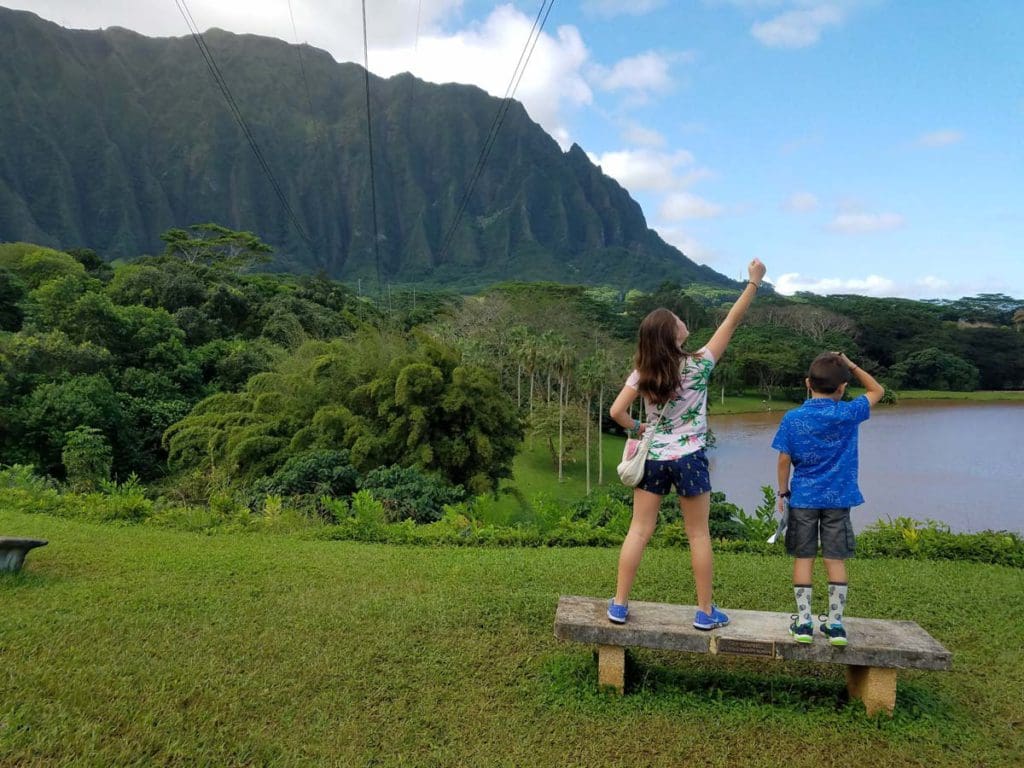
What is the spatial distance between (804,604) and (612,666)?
2.96ft

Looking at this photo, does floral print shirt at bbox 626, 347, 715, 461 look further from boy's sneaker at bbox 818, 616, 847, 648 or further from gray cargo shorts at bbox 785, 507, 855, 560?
boy's sneaker at bbox 818, 616, 847, 648

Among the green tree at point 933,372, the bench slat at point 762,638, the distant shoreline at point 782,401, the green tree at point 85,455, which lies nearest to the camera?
the bench slat at point 762,638

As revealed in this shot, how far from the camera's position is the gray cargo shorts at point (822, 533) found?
9.62 feet

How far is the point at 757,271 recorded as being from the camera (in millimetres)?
3070

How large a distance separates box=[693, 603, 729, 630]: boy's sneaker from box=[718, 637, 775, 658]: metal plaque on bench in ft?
0.28

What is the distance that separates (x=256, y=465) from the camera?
1563 cm

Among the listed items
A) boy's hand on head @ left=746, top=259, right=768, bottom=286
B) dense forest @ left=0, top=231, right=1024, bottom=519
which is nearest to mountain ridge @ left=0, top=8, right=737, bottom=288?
dense forest @ left=0, top=231, right=1024, bottom=519

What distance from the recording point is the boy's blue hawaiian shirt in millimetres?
2936

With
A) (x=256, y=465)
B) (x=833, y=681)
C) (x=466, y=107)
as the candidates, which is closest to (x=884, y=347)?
(x=256, y=465)

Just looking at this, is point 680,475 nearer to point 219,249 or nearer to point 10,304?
point 10,304

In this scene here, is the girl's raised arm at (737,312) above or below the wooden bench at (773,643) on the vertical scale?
above

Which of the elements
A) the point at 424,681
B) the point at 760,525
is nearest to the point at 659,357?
the point at 424,681

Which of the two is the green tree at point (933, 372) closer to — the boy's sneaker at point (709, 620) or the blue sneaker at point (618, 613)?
the boy's sneaker at point (709, 620)

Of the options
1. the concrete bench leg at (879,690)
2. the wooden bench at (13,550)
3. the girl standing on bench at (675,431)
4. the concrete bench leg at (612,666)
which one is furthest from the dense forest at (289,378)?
the concrete bench leg at (879,690)
